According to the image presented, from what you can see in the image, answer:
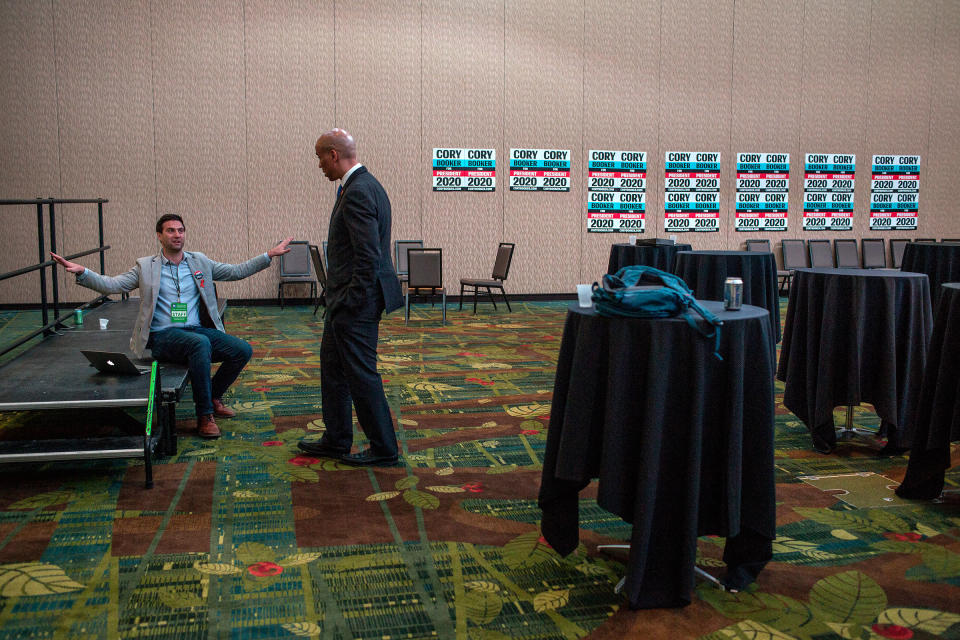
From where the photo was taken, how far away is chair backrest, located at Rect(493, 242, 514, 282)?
10102 mm

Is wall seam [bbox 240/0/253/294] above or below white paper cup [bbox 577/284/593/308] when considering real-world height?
above

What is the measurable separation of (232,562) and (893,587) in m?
2.17

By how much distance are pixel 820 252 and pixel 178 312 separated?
34.2 feet

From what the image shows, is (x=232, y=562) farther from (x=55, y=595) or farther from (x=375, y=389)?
(x=375, y=389)

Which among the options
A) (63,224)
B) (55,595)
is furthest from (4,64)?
(55,595)

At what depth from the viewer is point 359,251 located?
146 inches

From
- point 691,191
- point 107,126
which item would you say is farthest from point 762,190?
point 107,126

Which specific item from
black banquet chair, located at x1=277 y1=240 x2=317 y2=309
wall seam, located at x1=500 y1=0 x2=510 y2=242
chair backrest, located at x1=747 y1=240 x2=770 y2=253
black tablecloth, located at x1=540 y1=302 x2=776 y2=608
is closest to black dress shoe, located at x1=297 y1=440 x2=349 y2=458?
black tablecloth, located at x1=540 y1=302 x2=776 y2=608

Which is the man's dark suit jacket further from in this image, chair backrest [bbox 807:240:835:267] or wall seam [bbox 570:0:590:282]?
chair backrest [bbox 807:240:835:267]

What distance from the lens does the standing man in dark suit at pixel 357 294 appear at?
3.72m

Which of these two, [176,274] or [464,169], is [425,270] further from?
[176,274]

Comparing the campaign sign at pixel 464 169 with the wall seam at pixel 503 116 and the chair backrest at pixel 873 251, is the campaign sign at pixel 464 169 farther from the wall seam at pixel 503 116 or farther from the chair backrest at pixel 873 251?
the chair backrest at pixel 873 251

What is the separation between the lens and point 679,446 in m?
2.47

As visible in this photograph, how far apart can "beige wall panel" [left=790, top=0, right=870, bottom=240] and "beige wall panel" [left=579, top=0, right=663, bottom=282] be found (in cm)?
246
